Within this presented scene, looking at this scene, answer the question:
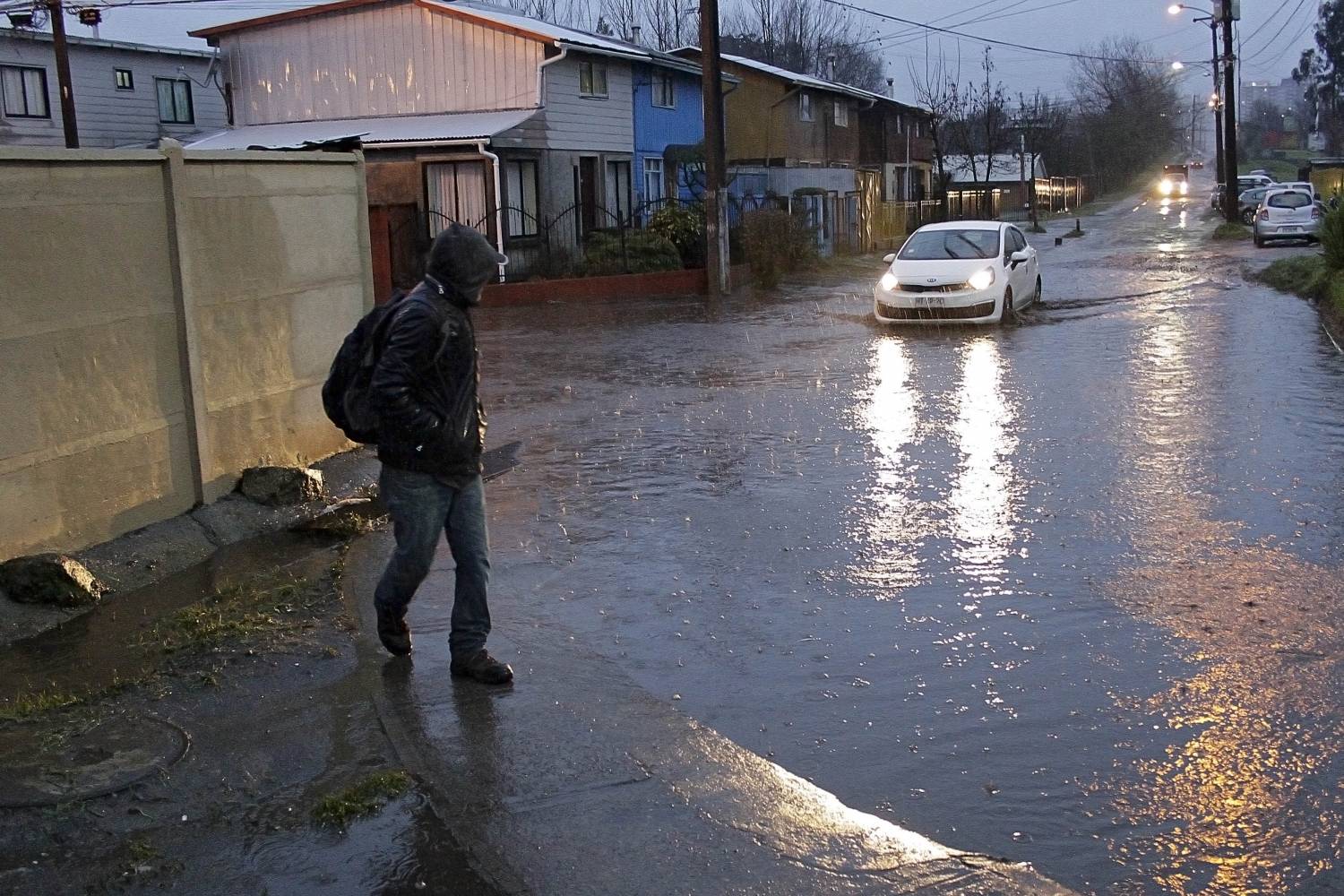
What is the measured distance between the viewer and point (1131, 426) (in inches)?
447

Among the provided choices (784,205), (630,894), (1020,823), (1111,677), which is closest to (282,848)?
(630,894)

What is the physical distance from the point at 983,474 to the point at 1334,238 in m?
14.0

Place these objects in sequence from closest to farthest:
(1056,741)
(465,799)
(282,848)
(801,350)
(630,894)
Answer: (630,894) < (282,848) < (465,799) < (1056,741) < (801,350)

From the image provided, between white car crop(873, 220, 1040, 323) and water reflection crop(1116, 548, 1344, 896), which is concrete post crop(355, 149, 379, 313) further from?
white car crop(873, 220, 1040, 323)

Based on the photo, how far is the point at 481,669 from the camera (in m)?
5.58

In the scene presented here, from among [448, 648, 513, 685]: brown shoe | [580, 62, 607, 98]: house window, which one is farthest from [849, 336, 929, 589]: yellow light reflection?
[580, 62, 607, 98]: house window

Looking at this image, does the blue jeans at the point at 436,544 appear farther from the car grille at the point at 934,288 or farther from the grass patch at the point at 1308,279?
the grass patch at the point at 1308,279

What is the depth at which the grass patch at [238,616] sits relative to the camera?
6.14 metres

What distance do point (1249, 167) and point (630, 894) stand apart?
134 m

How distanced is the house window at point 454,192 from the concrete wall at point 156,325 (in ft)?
64.2

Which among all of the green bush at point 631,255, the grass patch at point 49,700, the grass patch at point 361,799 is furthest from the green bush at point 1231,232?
the grass patch at point 361,799

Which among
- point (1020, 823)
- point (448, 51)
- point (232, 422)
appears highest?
point (448, 51)

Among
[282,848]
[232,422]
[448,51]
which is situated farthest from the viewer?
[448,51]

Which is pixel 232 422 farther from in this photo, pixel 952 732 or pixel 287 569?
pixel 952 732
